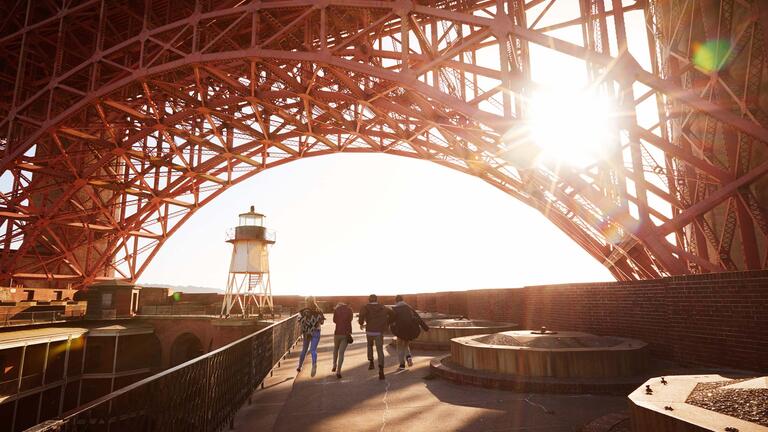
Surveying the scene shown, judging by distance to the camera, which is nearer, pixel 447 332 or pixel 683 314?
pixel 683 314

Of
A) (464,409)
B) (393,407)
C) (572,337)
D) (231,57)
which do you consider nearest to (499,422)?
(464,409)

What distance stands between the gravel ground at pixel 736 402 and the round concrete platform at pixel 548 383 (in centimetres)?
306

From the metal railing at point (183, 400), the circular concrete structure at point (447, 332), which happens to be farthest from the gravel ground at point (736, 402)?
the circular concrete structure at point (447, 332)

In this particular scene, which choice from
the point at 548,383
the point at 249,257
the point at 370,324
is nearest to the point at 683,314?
the point at 548,383

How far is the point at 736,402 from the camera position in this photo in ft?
10.8

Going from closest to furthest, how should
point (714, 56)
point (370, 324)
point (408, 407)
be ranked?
point (408, 407) < point (370, 324) < point (714, 56)

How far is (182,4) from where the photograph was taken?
73.3 feet

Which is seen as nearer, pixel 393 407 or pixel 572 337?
pixel 393 407

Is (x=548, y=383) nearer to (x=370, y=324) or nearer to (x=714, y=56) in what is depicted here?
(x=370, y=324)

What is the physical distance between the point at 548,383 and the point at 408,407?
2.30m

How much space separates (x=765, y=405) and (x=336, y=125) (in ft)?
76.1

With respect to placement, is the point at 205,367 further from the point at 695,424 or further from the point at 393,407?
the point at 695,424

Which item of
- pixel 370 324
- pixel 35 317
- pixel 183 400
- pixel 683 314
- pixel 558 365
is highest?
pixel 683 314

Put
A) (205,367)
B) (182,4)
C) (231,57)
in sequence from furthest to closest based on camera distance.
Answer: (182,4) → (231,57) → (205,367)
